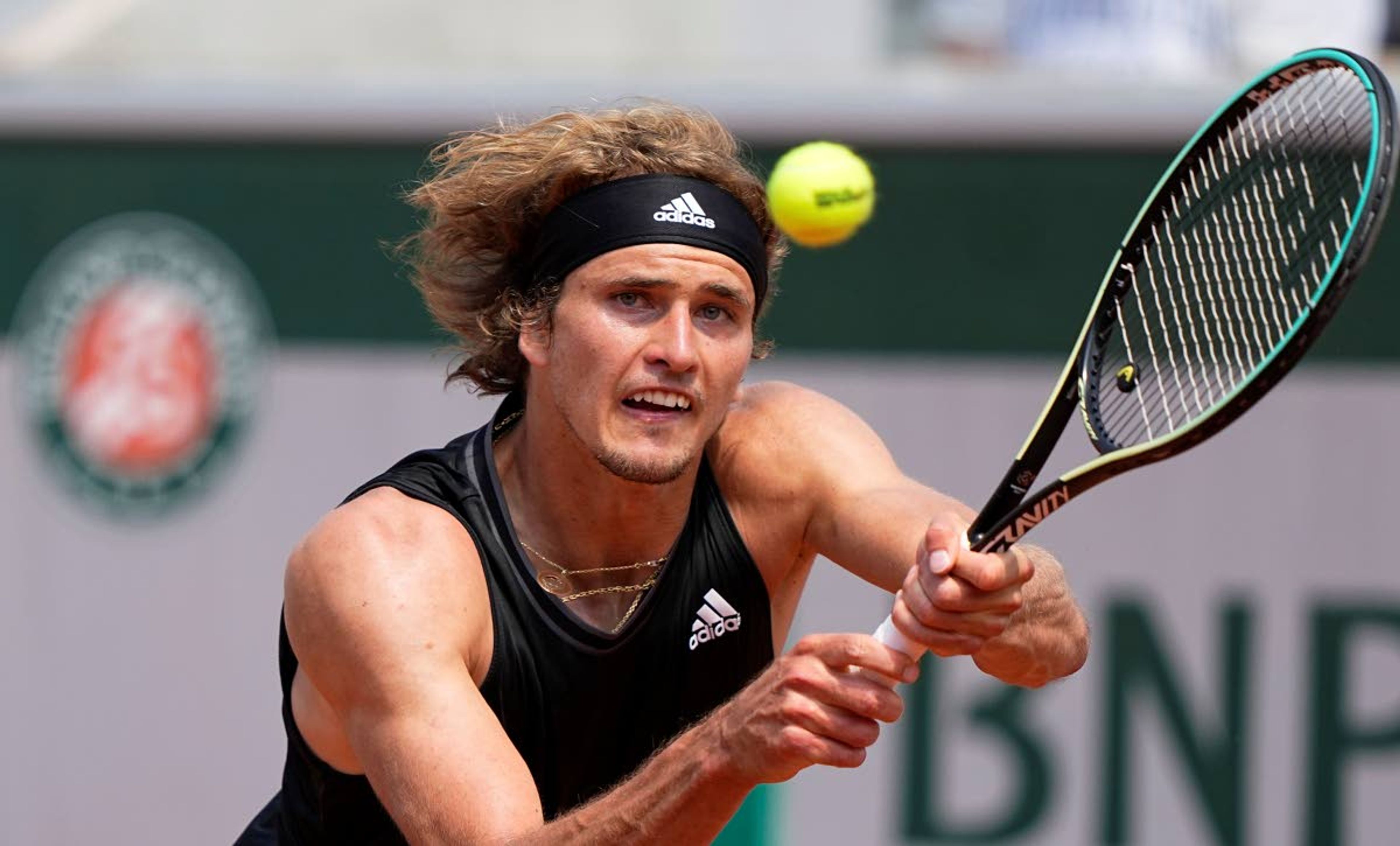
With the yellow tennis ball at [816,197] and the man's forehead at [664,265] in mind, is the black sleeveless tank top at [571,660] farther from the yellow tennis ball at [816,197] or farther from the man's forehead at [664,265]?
the yellow tennis ball at [816,197]

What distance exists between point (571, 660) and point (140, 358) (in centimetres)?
336

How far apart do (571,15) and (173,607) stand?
2272 mm

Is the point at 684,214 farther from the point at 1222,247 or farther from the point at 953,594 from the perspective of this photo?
the point at 953,594

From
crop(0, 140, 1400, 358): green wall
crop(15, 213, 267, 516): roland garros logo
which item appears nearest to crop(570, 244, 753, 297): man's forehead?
crop(0, 140, 1400, 358): green wall

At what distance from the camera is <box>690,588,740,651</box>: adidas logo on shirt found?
133 inches

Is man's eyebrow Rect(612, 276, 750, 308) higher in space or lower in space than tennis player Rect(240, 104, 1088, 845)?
higher

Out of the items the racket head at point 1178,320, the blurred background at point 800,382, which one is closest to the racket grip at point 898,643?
the racket head at point 1178,320

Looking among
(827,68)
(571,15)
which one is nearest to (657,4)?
(571,15)

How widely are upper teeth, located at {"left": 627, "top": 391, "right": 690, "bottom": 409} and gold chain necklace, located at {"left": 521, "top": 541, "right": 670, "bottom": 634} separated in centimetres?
29

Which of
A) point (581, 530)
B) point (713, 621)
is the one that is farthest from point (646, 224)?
point (713, 621)

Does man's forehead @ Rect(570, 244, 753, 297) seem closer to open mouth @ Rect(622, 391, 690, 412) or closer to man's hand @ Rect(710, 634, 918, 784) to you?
open mouth @ Rect(622, 391, 690, 412)

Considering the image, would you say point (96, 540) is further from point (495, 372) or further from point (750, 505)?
point (750, 505)

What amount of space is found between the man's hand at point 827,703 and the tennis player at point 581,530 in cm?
23

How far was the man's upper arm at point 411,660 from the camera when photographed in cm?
286
